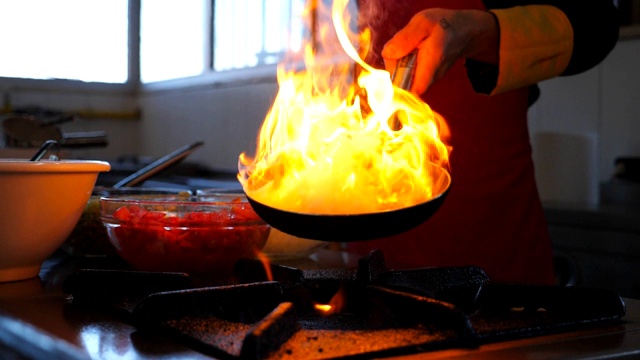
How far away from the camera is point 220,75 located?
4.00 m

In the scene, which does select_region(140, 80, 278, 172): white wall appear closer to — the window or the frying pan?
the window

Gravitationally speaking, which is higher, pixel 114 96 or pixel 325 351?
pixel 325 351

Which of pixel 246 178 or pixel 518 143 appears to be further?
pixel 518 143

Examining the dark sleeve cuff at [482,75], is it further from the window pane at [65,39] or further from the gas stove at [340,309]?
the window pane at [65,39]

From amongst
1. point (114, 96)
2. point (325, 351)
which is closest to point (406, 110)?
point (325, 351)

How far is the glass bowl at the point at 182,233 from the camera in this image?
1.02 meters

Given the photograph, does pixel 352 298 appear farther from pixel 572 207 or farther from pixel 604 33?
pixel 572 207

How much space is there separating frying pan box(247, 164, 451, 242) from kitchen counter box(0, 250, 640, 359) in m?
0.20

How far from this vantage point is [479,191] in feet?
5.44

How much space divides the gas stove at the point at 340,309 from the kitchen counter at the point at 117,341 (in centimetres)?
1

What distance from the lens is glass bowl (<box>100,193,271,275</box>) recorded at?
102 cm

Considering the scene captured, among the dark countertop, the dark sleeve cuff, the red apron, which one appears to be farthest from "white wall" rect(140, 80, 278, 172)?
the dark sleeve cuff

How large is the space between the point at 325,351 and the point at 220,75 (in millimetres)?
3517

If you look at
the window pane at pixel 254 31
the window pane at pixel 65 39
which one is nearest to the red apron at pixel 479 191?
the window pane at pixel 254 31
